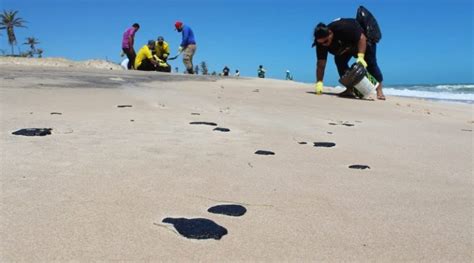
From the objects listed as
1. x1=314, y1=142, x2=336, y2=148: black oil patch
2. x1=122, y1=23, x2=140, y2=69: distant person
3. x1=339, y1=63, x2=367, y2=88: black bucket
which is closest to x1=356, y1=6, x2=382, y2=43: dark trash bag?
x1=339, y1=63, x2=367, y2=88: black bucket

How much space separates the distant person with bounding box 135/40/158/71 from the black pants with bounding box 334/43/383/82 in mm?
6364

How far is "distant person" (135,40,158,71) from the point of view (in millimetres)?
12578

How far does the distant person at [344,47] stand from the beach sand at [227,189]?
3.13 m

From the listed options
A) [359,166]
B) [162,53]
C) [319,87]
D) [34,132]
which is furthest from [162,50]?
[359,166]

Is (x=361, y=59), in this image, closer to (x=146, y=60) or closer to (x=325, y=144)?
(x=325, y=144)

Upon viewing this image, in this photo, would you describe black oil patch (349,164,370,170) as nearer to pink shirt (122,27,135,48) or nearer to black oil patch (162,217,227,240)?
black oil patch (162,217,227,240)

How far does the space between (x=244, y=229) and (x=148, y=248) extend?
1.07ft

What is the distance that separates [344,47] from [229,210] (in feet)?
18.4

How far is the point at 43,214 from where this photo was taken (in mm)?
1574

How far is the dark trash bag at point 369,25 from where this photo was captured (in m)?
7.09

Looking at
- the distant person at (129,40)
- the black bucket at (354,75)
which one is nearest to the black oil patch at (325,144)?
the black bucket at (354,75)

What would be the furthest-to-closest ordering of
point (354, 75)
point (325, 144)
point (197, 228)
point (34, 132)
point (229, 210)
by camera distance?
point (354, 75) < point (325, 144) < point (34, 132) < point (229, 210) < point (197, 228)

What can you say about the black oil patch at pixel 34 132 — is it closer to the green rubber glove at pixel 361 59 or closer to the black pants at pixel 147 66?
the green rubber glove at pixel 361 59

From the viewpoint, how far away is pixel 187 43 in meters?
13.1
